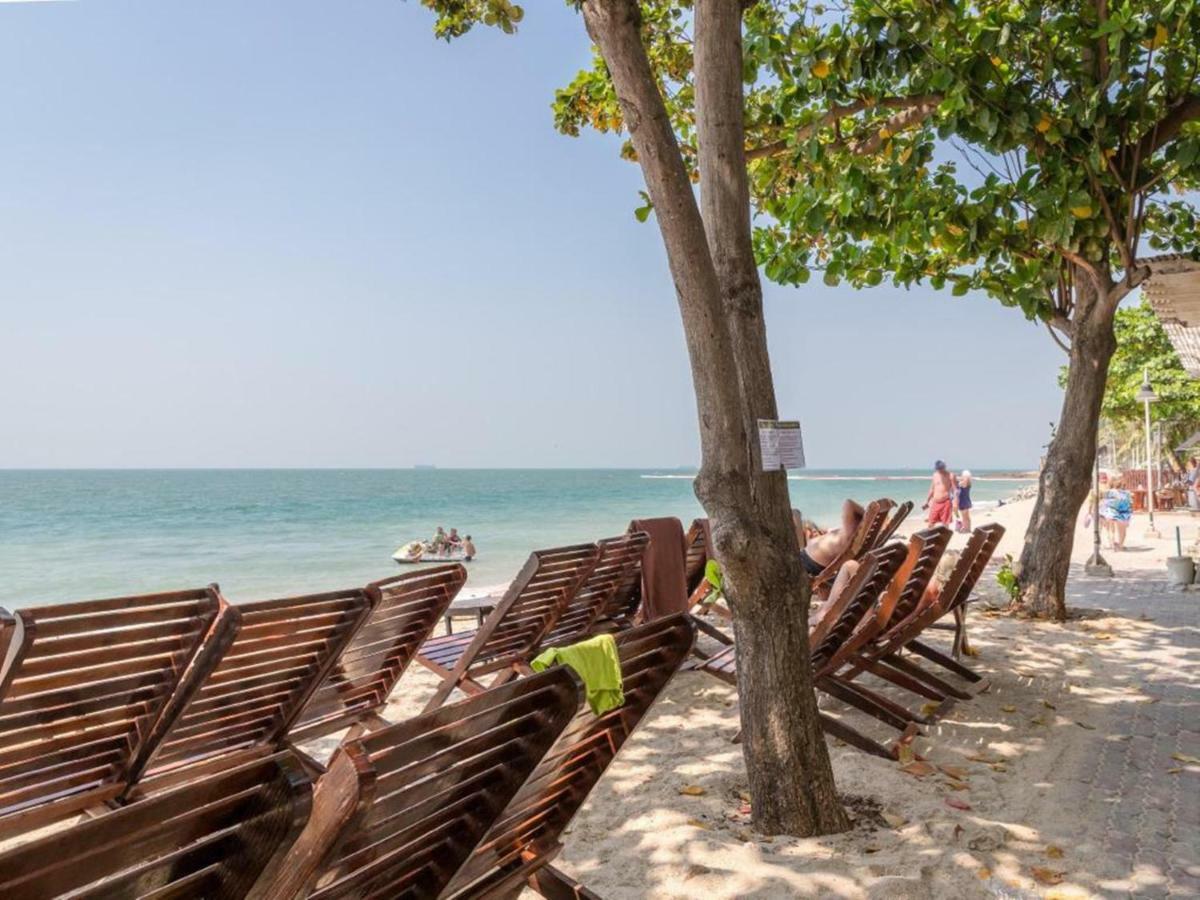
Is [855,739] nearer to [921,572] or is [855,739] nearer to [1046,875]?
[1046,875]

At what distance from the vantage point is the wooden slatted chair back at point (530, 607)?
14.2ft

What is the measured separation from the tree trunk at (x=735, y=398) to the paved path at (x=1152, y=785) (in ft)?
3.03

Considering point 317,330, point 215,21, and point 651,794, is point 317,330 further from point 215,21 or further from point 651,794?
point 651,794

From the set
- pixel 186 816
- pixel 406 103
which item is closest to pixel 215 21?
pixel 406 103

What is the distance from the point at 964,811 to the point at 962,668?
2111 millimetres

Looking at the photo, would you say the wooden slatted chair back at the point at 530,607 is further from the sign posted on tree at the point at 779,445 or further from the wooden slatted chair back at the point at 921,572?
the wooden slatted chair back at the point at 921,572

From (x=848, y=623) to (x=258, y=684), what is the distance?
8.44 feet

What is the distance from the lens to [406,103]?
30.5 meters

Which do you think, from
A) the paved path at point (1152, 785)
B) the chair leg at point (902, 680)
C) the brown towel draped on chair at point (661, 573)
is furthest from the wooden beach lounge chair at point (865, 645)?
the brown towel draped on chair at point (661, 573)

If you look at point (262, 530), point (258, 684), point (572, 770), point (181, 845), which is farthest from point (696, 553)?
point (262, 530)

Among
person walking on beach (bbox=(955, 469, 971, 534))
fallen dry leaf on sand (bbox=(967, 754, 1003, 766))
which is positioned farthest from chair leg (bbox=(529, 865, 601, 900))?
person walking on beach (bbox=(955, 469, 971, 534))

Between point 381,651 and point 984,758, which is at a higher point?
point 381,651

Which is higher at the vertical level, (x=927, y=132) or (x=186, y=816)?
(x=927, y=132)

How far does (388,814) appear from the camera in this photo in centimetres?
144
